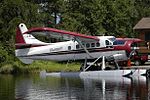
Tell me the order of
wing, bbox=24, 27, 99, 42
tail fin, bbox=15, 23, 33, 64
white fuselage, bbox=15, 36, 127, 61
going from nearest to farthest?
wing, bbox=24, 27, 99, 42 < white fuselage, bbox=15, 36, 127, 61 < tail fin, bbox=15, 23, 33, 64

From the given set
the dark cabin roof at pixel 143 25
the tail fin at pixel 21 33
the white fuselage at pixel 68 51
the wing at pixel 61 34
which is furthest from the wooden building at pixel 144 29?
the wing at pixel 61 34

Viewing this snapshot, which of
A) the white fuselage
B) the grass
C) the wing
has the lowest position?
the grass

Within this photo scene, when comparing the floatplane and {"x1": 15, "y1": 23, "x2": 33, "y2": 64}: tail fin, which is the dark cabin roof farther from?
the floatplane

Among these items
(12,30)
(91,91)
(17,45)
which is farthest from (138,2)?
(91,91)

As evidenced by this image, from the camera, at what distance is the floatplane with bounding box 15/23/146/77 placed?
28228 mm

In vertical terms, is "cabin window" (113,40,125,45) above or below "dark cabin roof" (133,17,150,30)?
below

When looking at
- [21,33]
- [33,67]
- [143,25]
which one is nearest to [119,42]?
[21,33]

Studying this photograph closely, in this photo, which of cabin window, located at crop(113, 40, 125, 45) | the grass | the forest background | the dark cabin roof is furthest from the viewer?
the forest background

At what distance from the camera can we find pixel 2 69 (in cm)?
3756

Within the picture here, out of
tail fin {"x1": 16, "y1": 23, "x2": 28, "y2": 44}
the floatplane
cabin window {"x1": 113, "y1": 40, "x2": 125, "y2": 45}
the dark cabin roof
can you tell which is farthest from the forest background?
cabin window {"x1": 113, "y1": 40, "x2": 125, "y2": 45}

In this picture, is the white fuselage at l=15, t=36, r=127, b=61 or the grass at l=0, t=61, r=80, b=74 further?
the grass at l=0, t=61, r=80, b=74

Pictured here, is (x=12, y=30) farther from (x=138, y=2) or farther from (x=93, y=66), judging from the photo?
(x=138, y=2)

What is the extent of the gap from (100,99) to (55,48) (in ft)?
49.1

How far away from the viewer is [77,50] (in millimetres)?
30672
